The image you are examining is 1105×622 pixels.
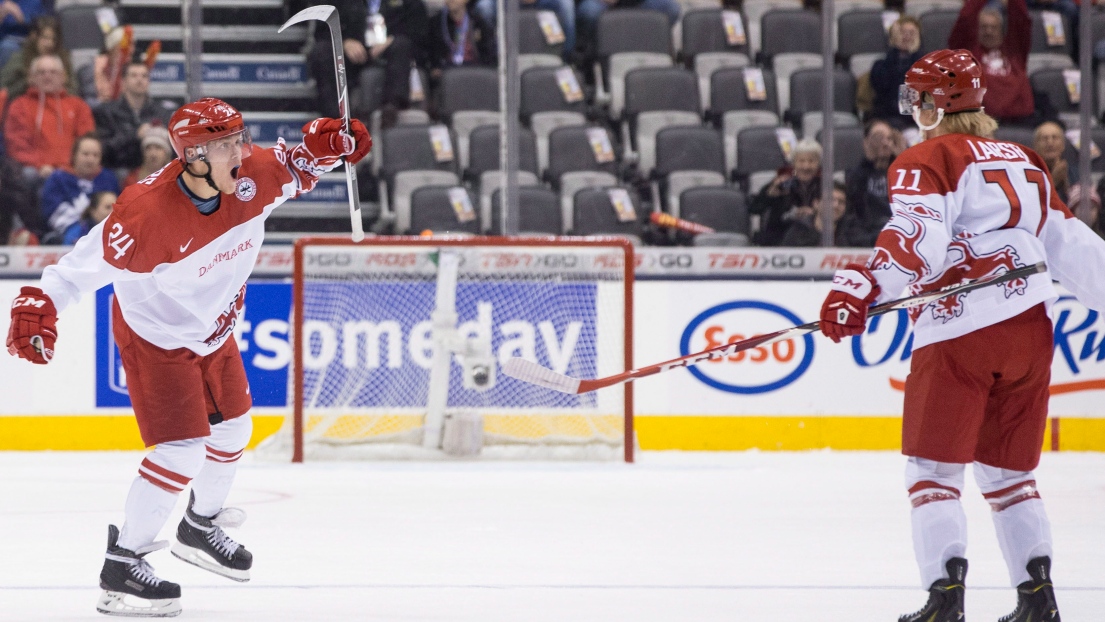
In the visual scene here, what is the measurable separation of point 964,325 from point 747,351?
139 inches

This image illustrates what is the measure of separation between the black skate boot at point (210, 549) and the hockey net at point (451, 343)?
253 cm

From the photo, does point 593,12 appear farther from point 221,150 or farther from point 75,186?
point 221,150

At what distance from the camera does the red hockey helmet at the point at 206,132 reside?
3.14 meters

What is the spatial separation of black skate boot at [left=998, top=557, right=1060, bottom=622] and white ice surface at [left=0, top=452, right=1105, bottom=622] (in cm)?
22

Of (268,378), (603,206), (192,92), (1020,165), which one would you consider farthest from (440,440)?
(1020,165)

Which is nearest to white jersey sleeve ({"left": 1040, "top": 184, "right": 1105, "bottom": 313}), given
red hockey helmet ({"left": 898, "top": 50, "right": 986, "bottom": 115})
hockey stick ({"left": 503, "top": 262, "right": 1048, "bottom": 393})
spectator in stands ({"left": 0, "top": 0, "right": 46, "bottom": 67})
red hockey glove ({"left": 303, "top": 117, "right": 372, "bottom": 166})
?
hockey stick ({"left": 503, "top": 262, "right": 1048, "bottom": 393})

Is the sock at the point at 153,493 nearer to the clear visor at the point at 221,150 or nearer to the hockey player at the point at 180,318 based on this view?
the hockey player at the point at 180,318

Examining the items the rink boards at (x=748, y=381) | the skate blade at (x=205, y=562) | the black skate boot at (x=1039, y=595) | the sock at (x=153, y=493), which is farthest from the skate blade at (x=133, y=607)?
the rink boards at (x=748, y=381)

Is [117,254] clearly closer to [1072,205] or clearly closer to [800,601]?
[800,601]

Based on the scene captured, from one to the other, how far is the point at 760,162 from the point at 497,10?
148 centimetres

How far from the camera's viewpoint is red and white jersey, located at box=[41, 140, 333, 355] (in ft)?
10.1

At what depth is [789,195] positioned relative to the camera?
6508 millimetres

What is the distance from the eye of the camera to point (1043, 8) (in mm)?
7375

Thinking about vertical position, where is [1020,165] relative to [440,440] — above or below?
above
